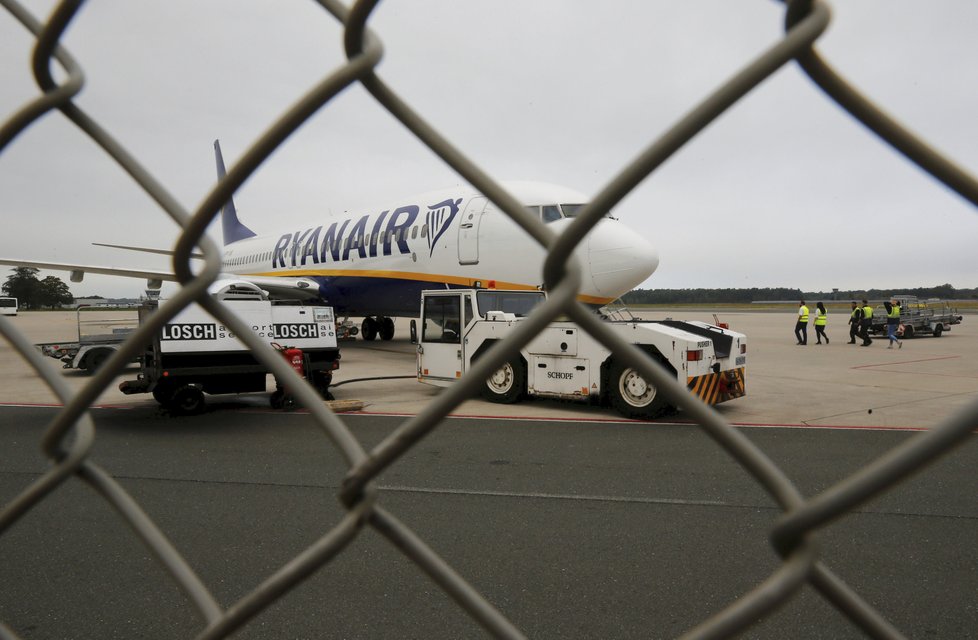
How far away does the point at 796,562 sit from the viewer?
586 millimetres

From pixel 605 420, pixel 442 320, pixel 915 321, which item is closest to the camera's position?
pixel 605 420

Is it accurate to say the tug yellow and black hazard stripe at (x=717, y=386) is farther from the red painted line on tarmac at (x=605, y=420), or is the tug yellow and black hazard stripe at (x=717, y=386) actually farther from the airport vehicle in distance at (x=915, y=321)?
the airport vehicle in distance at (x=915, y=321)

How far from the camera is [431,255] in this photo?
44.0ft

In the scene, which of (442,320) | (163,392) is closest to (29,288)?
(163,392)

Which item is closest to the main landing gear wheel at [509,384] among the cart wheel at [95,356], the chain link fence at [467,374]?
the cart wheel at [95,356]

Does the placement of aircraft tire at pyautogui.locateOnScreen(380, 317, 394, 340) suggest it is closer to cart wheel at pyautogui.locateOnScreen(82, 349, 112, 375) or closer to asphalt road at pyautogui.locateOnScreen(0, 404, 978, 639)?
cart wheel at pyautogui.locateOnScreen(82, 349, 112, 375)

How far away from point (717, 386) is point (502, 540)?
15.9 feet

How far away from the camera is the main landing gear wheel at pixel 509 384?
28.3 ft

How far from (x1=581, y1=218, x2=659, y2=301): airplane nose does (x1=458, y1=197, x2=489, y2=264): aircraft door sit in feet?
8.56

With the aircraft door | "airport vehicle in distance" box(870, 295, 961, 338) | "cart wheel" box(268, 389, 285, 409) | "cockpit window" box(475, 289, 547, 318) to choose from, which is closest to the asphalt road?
"cart wheel" box(268, 389, 285, 409)

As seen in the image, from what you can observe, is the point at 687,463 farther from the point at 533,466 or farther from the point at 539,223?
the point at 539,223

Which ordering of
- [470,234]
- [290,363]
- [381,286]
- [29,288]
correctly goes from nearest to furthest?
[29,288], [290,363], [470,234], [381,286]

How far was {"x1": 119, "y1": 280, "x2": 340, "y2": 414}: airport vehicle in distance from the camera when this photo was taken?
7.55 m

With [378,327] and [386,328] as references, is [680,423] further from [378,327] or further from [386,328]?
[378,327]
